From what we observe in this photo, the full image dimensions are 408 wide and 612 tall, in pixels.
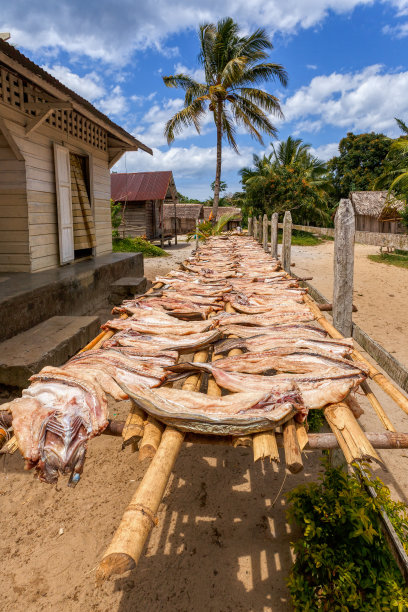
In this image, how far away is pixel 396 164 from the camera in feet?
78.8

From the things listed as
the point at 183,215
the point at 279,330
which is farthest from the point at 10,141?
the point at 183,215

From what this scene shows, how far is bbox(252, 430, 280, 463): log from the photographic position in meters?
1.29

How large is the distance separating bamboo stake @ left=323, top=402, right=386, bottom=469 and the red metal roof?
811 inches

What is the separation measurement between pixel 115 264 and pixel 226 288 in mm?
5833

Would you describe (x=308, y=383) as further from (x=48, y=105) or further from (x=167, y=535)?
(x=48, y=105)

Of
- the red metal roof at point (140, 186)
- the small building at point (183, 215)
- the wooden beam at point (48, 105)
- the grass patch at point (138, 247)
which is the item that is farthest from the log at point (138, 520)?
the small building at point (183, 215)

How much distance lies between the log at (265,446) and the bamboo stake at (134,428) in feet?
1.43

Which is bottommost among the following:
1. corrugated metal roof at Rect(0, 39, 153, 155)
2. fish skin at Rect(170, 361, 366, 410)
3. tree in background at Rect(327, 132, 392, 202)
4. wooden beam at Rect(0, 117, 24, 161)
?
fish skin at Rect(170, 361, 366, 410)

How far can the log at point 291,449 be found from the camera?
1331 millimetres

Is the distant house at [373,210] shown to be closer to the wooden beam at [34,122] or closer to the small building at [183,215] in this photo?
the small building at [183,215]

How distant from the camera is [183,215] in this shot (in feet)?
107

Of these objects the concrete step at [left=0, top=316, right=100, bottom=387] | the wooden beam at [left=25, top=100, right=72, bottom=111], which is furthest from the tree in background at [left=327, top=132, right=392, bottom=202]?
the concrete step at [left=0, top=316, right=100, bottom=387]

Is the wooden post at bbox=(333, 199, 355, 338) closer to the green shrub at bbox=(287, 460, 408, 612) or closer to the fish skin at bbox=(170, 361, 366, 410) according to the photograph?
the green shrub at bbox=(287, 460, 408, 612)

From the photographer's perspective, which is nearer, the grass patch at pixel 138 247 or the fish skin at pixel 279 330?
the fish skin at pixel 279 330
